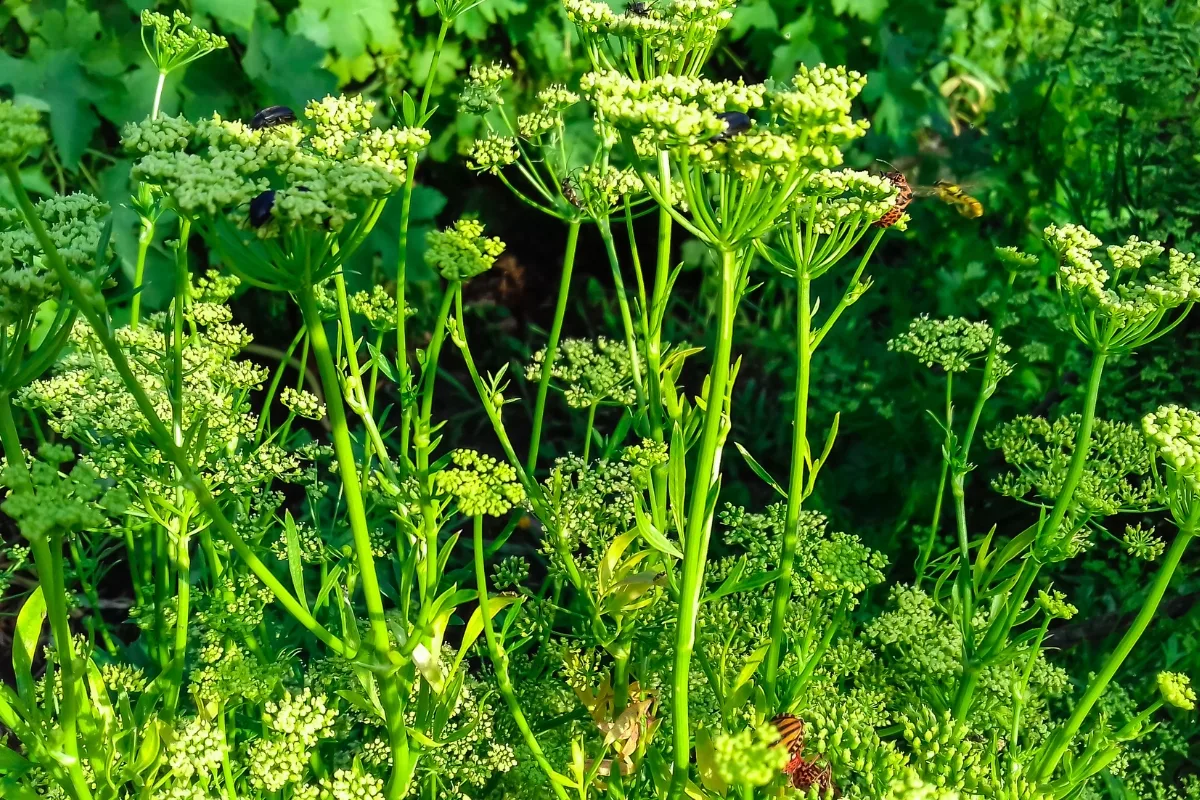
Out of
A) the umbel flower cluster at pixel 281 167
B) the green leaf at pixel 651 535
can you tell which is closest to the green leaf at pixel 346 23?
the umbel flower cluster at pixel 281 167

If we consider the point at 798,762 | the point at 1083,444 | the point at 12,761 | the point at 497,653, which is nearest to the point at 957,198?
the point at 1083,444

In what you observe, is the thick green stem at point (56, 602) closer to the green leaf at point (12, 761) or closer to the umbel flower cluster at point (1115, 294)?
the green leaf at point (12, 761)

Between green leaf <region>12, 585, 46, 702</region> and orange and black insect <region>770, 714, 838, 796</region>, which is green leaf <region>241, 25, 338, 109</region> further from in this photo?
orange and black insect <region>770, 714, 838, 796</region>

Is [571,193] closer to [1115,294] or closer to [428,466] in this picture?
[428,466]

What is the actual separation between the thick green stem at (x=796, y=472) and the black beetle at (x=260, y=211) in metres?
0.84

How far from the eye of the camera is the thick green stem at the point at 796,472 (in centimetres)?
178

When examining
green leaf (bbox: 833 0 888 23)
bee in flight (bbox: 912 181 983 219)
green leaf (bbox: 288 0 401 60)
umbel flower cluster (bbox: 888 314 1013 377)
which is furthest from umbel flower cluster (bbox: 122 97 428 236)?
green leaf (bbox: 833 0 888 23)

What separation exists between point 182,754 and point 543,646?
2.80 ft

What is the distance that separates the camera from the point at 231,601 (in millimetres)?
2262

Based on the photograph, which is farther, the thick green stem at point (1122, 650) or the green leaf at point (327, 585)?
the green leaf at point (327, 585)

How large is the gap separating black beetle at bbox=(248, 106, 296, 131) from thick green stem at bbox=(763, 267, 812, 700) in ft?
3.20

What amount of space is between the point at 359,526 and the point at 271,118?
0.87 metres

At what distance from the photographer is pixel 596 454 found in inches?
182

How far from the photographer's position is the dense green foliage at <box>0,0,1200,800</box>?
152 centimetres
